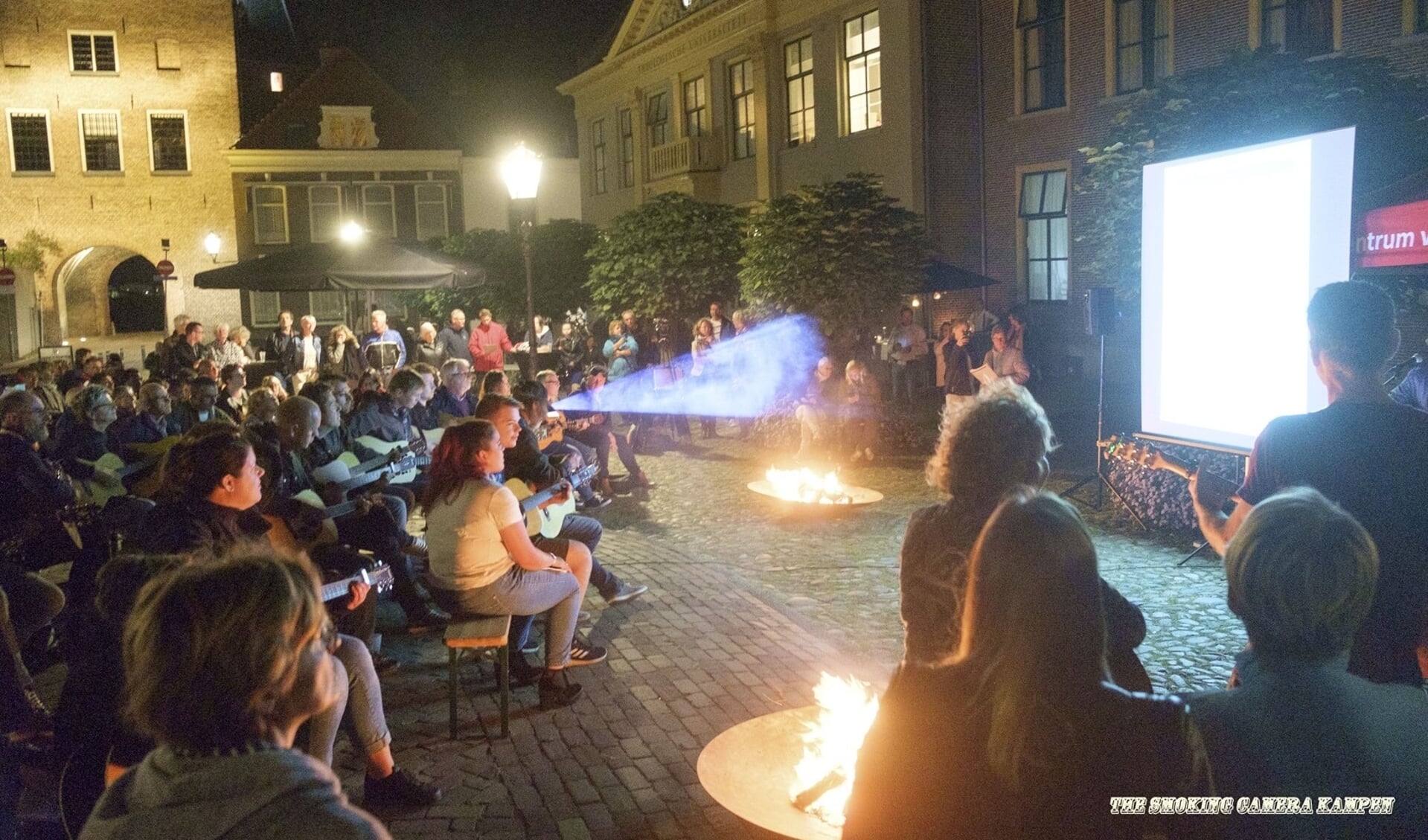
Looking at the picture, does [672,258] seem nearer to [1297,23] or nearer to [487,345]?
[487,345]

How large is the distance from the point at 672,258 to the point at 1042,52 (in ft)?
25.8

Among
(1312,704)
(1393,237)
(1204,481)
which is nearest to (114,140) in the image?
(1393,237)

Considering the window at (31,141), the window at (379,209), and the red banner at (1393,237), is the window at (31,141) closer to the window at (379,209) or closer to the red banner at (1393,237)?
the window at (379,209)

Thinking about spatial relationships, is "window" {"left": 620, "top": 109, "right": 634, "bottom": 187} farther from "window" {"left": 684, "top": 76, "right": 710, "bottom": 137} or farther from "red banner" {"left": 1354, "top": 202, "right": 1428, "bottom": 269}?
"red banner" {"left": 1354, "top": 202, "right": 1428, "bottom": 269}

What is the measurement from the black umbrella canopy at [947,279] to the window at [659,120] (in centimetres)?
1341

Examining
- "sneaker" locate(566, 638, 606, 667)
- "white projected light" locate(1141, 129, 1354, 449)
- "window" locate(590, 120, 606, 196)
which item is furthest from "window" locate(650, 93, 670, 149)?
"sneaker" locate(566, 638, 606, 667)

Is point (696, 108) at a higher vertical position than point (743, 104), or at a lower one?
higher

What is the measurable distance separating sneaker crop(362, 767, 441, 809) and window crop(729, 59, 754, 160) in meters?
24.4

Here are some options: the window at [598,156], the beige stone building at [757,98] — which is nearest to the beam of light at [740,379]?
the beige stone building at [757,98]

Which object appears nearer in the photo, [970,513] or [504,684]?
[970,513]

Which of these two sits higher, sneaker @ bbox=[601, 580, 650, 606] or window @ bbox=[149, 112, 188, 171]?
window @ bbox=[149, 112, 188, 171]

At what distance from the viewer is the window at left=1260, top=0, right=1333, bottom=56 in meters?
16.3

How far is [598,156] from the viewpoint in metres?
36.9

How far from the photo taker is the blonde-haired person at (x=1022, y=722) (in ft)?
6.64
